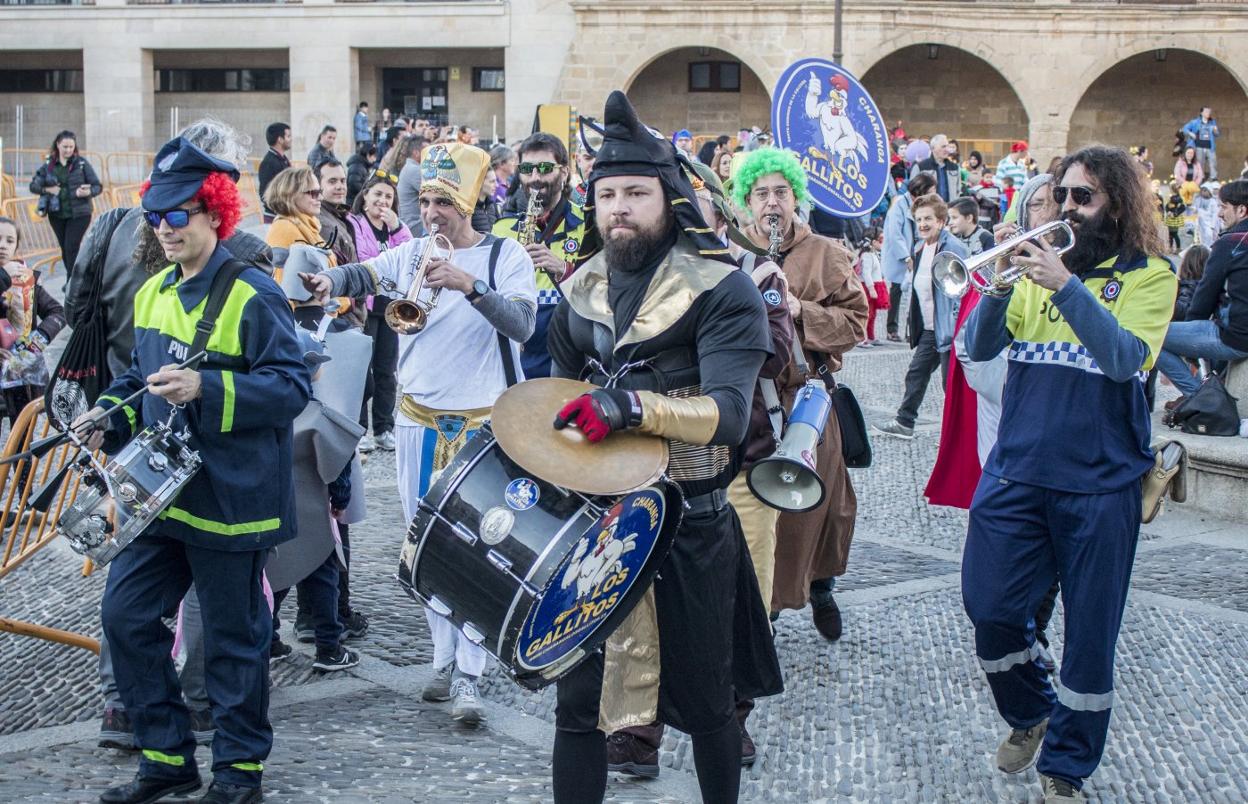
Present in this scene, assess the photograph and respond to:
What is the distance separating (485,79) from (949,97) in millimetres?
13149

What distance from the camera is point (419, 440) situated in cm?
511

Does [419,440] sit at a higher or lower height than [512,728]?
higher

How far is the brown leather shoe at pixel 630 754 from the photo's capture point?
4.55 m

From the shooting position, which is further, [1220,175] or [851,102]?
[1220,175]

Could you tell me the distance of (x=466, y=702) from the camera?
16.1 feet

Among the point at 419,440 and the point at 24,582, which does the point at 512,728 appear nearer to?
the point at 419,440

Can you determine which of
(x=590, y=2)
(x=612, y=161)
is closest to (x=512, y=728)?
(x=612, y=161)

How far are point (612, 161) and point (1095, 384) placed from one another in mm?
1620

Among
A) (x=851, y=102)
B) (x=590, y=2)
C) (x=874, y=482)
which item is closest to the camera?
(x=851, y=102)

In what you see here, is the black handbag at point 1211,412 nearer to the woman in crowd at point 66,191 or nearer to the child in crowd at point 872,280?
the child in crowd at point 872,280

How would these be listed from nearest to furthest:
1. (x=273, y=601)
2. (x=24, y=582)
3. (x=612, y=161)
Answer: (x=612, y=161) < (x=273, y=601) < (x=24, y=582)

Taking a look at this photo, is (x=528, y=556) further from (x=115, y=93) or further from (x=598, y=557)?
(x=115, y=93)

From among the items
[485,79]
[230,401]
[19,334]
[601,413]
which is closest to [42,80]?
[485,79]

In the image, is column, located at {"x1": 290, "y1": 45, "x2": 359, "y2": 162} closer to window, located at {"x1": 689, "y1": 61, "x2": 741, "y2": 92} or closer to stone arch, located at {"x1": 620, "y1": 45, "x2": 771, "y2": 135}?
stone arch, located at {"x1": 620, "y1": 45, "x2": 771, "y2": 135}
